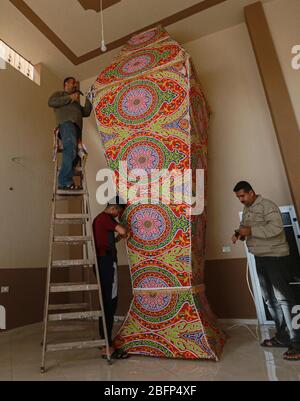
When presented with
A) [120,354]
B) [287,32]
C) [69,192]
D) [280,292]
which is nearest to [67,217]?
[69,192]

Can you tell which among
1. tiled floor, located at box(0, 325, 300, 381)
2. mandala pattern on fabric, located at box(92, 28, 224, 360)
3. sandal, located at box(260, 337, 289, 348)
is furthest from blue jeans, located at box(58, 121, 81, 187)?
sandal, located at box(260, 337, 289, 348)

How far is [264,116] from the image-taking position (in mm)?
4047

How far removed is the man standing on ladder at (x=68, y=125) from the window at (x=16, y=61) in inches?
66.5

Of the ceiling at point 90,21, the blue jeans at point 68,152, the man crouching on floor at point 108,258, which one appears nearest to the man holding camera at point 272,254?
the man crouching on floor at point 108,258

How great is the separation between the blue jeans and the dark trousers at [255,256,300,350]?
6.55 feet

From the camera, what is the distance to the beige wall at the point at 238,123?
12.8 ft

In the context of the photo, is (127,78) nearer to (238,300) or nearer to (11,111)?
(11,111)

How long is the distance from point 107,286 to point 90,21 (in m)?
3.60

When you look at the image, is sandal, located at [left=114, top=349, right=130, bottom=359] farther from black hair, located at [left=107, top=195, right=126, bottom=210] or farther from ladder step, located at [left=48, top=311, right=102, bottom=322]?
black hair, located at [left=107, top=195, right=126, bottom=210]

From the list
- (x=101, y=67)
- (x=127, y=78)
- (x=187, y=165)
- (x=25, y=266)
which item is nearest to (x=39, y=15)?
(x=101, y=67)

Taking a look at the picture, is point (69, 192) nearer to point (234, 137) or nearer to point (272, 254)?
point (272, 254)

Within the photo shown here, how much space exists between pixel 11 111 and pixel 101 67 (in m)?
1.72

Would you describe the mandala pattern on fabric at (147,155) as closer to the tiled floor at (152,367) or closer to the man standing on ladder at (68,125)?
the man standing on ladder at (68,125)
